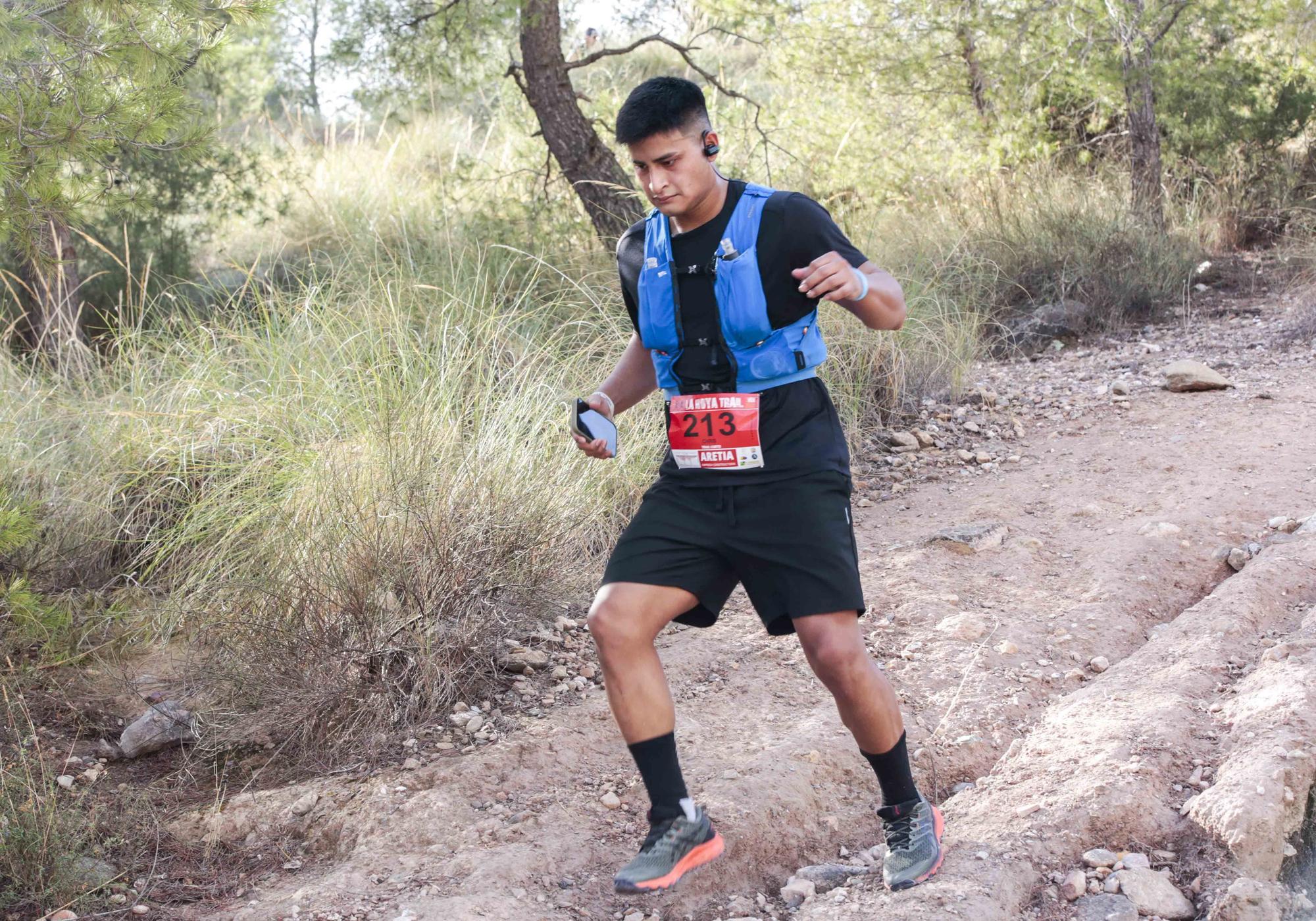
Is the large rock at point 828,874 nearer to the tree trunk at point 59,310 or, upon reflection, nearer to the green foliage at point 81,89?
the green foliage at point 81,89

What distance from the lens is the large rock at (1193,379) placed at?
6188 mm

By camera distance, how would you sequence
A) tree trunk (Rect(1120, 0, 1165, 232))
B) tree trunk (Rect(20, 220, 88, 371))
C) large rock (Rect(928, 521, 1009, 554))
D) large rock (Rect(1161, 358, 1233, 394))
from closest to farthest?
large rock (Rect(928, 521, 1009, 554)) < tree trunk (Rect(20, 220, 88, 371)) < large rock (Rect(1161, 358, 1233, 394)) < tree trunk (Rect(1120, 0, 1165, 232))

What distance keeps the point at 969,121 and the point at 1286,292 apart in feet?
9.76

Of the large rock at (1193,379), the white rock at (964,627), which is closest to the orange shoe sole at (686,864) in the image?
the white rock at (964,627)

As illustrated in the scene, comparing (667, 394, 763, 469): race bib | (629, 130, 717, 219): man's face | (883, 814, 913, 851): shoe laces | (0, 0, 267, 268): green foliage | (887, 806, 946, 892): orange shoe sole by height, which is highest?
(0, 0, 267, 268): green foliage

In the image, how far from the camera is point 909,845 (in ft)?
8.38

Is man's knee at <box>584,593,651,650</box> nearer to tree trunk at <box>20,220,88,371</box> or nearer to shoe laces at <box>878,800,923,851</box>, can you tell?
shoe laces at <box>878,800,923,851</box>

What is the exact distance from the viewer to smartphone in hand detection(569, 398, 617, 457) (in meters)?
2.62

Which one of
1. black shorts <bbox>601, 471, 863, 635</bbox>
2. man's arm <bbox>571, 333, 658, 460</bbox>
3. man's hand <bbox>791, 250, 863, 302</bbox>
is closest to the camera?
man's hand <bbox>791, 250, 863, 302</bbox>

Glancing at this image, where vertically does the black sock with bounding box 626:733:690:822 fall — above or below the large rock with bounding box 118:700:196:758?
above

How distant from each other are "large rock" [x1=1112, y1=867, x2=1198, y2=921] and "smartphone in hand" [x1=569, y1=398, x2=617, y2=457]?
141 cm

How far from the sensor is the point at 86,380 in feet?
19.6

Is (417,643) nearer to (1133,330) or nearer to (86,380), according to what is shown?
(86,380)

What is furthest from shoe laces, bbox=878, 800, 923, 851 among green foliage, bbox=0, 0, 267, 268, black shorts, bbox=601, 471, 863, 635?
green foliage, bbox=0, 0, 267, 268
